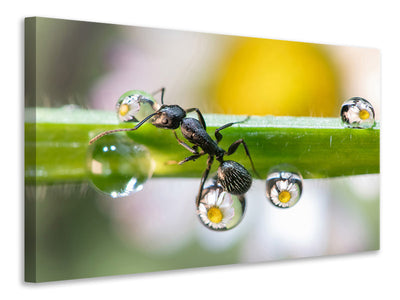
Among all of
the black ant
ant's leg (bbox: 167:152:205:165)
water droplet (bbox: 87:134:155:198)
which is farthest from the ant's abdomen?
water droplet (bbox: 87:134:155:198)

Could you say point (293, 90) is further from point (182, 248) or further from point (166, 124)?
point (182, 248)

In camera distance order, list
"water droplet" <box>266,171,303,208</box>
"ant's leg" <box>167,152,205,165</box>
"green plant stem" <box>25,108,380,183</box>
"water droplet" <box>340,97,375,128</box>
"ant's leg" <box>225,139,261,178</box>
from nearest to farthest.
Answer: "green plant stem" <box>25,108,380,183</box>
"ant's leg" <box>167,152,205,165</box>
"ant's leg" <box>225,139,261,178</box>
"water droplet" <box>266,171,303,208</box>
"water droplet" <box>340,97,375,128</box>

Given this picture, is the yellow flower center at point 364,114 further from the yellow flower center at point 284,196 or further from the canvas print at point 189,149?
the yellow flower center at point 284,196

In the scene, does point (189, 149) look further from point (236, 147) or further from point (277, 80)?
point (277, 80)

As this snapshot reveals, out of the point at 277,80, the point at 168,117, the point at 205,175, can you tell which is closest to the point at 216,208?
the point at 205,175

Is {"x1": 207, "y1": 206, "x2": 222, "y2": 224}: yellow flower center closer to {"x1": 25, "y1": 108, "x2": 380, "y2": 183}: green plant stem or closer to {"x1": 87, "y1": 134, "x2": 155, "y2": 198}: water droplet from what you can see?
{"x1": 25, "y1": 108, "x2": 380, "y2": 183}: green plant stem
